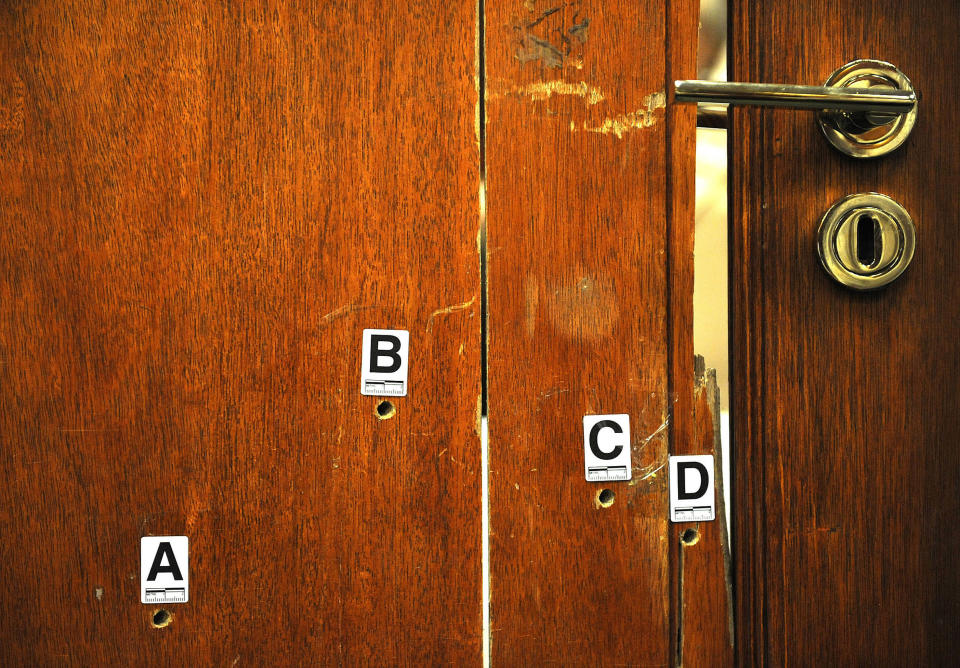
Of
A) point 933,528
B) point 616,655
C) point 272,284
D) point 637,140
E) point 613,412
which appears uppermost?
point 637,140

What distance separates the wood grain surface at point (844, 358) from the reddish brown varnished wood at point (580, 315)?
0.07 metres

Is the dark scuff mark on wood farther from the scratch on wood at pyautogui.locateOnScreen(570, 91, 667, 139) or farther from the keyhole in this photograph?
the keyhole

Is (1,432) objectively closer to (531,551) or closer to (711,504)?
(531,551)

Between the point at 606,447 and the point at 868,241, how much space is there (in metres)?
0.31

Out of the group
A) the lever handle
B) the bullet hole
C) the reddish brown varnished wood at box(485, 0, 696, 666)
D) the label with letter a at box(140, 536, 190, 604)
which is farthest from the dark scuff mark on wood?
the label with letter a at box(140, 536, 190, 604)

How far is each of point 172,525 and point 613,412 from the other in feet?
1.34

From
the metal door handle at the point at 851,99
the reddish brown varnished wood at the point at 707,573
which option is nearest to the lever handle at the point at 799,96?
the metal door handle at the point at 851,99

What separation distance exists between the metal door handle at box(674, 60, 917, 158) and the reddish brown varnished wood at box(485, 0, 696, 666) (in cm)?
7

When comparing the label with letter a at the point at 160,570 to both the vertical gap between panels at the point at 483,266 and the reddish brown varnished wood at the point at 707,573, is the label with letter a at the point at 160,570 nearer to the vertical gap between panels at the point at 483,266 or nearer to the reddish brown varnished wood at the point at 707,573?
the vertical gap between panels at the point at 483,266

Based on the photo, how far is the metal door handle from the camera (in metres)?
0.59

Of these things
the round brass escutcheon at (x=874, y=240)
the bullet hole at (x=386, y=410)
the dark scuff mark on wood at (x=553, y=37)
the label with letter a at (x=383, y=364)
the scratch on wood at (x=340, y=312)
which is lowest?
the bullet hole at (x=386, y=410)

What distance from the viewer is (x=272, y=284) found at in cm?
63

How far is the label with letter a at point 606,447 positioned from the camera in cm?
64

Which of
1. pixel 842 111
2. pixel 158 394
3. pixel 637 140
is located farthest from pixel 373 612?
pixel 842 111
